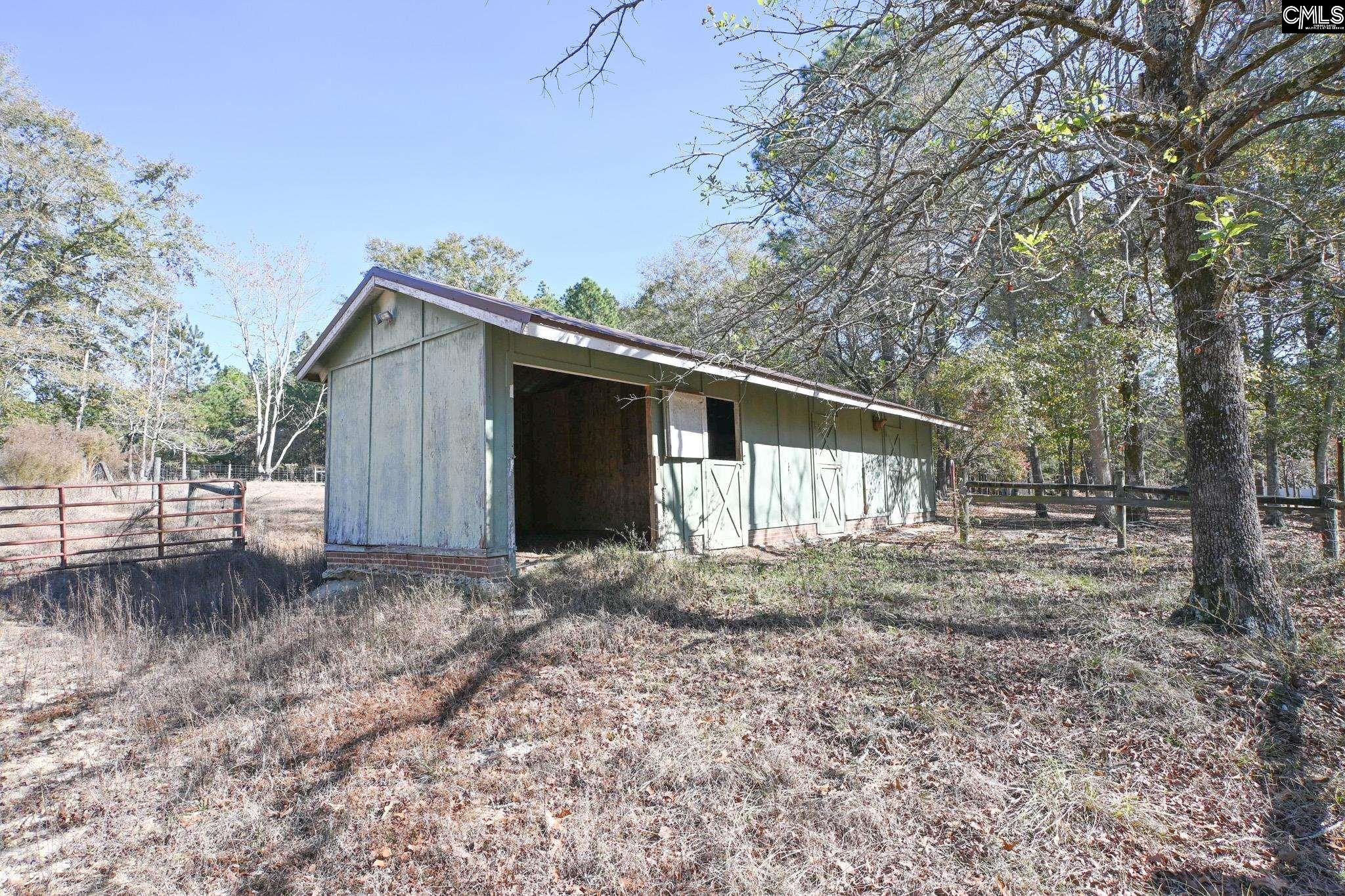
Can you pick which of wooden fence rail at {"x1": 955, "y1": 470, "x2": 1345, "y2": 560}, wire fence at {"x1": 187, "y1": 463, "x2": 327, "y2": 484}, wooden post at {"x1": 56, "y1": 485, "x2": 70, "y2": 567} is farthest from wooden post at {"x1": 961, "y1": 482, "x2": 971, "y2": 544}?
wire fence at {"x1": 187, "y1": 463, "x2": 327, "y2": 484}

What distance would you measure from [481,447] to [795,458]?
6.32 metres

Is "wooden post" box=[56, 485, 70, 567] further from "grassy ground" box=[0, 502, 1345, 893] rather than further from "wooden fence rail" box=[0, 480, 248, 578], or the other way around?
"grassy ground" box=[0, 502, 1345, 893]

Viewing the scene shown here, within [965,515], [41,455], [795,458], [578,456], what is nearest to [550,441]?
[578,456]

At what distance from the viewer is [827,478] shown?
12453 mm

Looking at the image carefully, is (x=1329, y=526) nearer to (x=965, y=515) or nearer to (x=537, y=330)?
(x=965, y=515)

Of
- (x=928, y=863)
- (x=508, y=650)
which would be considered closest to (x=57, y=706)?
(x=508, y=650)

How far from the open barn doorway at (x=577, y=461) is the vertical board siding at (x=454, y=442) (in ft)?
8.21

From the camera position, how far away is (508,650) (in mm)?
5188

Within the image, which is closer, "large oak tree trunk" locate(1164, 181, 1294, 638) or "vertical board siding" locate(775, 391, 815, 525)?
"large oak tree trunk" locate(1164, 181, 1294, 638)

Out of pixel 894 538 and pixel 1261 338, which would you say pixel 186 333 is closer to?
pixel 894 538

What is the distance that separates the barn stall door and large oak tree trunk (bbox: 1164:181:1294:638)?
689 centimetres

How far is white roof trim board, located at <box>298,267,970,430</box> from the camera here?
260 inches

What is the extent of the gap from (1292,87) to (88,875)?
27.0ft

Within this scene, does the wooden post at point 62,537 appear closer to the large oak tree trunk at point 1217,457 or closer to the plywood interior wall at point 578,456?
the plywood interior wall at point 578,456
